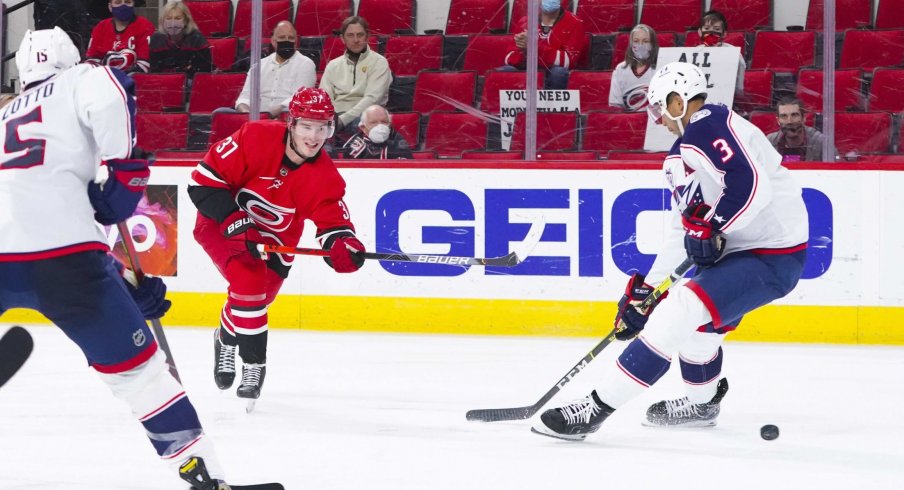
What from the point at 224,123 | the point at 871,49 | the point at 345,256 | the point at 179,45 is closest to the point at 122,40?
the point at 179,45

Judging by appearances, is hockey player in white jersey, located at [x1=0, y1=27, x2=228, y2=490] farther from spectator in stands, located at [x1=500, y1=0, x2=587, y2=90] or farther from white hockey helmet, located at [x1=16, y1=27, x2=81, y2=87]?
spectator in stands, located at [x1=500, y1=0, x2=587, y2=90]

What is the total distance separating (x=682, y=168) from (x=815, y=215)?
2.35 meters

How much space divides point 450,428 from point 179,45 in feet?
10.8

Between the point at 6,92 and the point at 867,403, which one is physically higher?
the point at 6,92

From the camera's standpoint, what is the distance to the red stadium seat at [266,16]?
5.98 metres

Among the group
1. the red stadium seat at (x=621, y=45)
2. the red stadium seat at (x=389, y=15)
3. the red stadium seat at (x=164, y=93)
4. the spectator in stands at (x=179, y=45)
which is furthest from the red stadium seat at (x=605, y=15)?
the red stadium seat at (x=164, y=93)

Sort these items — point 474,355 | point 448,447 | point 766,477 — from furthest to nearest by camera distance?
point 474,355 < point 448,447 < point 766,477

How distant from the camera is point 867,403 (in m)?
4.05

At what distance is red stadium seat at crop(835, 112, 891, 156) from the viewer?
5.47 m

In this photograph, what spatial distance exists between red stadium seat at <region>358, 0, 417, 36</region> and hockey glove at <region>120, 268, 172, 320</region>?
3412mm

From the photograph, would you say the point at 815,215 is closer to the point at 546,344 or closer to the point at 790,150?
the point at 790,150

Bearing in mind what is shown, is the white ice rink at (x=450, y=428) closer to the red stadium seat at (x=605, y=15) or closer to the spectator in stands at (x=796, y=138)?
the spectator in stands at (x=796, y=138)

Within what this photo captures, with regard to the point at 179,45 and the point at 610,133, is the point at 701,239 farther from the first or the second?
the point at 179,45

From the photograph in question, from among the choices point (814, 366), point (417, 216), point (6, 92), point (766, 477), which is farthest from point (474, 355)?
point (6, 92)
